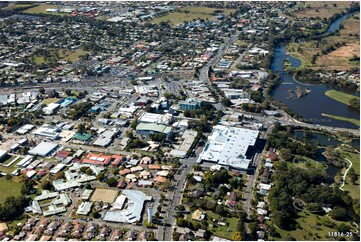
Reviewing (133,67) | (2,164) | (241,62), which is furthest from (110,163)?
(241,62)

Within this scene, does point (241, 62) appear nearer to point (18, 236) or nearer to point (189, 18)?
point (189, 18)

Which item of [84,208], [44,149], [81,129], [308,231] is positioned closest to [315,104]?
[308,231]

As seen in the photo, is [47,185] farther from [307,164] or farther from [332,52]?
[332,52]

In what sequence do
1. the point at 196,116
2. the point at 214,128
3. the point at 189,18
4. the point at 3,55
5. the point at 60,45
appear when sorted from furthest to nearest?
the point at 189,18 → the point at 60,45 → the point at 3,55 → the point at 196,116 → the point at 214,128

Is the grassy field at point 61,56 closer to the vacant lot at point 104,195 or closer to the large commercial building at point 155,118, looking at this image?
the large commercial building at point 155,118

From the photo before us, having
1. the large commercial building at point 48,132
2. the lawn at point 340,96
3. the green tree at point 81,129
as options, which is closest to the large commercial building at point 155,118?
the green tree at point 81,129

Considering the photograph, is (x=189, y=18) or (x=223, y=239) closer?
(x=223, y=239)

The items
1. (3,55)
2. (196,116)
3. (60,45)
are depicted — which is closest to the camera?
(196,116)

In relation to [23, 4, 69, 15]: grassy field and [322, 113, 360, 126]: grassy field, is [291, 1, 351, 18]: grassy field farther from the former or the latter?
[23, 4, 69, 15]: grassy field
